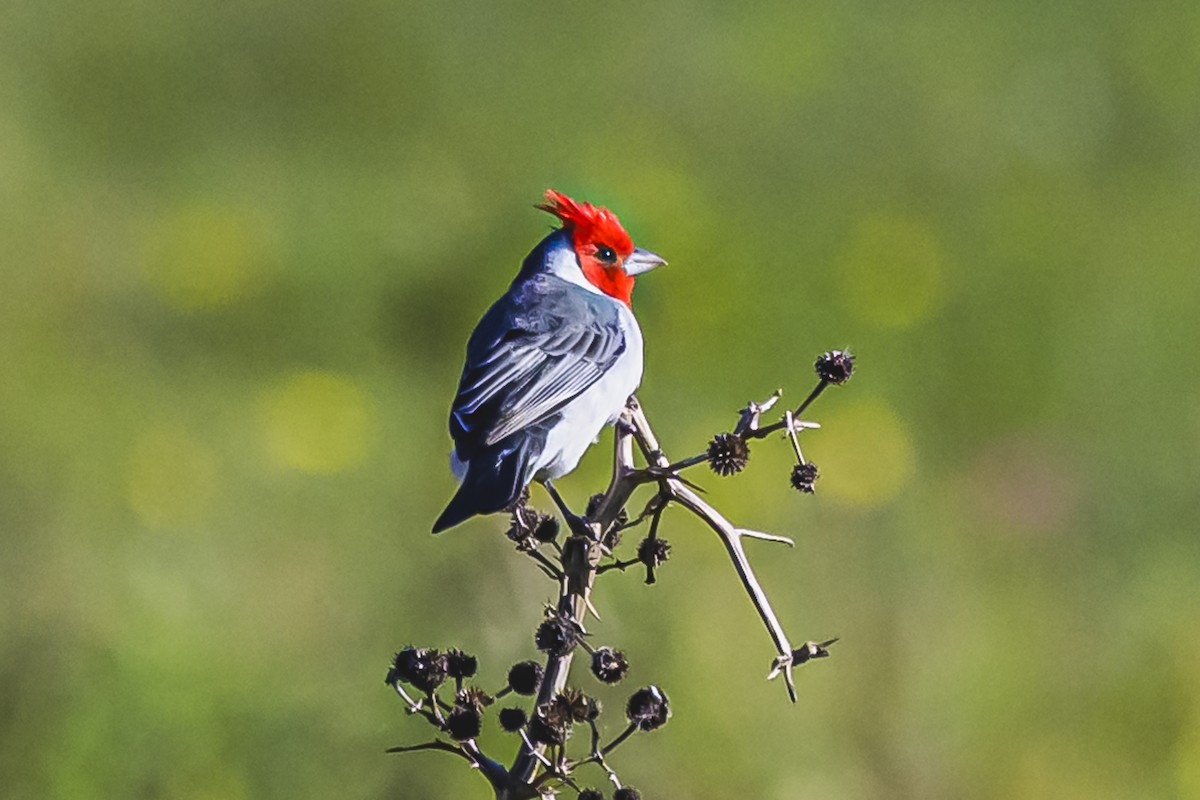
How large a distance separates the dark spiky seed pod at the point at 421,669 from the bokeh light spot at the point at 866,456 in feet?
10.7

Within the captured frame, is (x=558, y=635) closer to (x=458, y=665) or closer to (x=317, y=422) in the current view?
(x=458, y=665)

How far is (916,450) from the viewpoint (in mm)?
6027

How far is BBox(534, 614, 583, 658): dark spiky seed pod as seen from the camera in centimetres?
217

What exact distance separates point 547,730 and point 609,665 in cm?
15

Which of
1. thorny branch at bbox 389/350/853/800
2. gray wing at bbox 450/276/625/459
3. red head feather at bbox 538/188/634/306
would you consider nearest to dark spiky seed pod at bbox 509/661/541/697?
thorny branch at bbox 389/350/853/800

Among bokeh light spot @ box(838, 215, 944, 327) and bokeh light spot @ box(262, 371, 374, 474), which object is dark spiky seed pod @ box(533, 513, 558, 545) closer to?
bokeh light spot @ box(262, 371, 374, 474)

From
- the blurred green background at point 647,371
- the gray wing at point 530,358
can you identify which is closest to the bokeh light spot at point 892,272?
the blurred green background at point 647,371

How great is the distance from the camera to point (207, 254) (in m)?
7.11

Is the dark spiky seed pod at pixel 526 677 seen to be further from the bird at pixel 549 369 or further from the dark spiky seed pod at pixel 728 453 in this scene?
the bird at pixel 549 369

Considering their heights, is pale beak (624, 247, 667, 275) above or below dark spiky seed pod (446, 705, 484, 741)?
below

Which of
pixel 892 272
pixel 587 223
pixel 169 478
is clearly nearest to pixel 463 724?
pixel 587 223

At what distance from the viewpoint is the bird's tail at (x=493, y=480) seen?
309 cm

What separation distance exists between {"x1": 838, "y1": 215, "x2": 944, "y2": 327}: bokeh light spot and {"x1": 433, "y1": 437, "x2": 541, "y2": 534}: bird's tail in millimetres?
3589

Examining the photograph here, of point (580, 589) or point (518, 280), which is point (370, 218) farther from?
point (580, 589)
